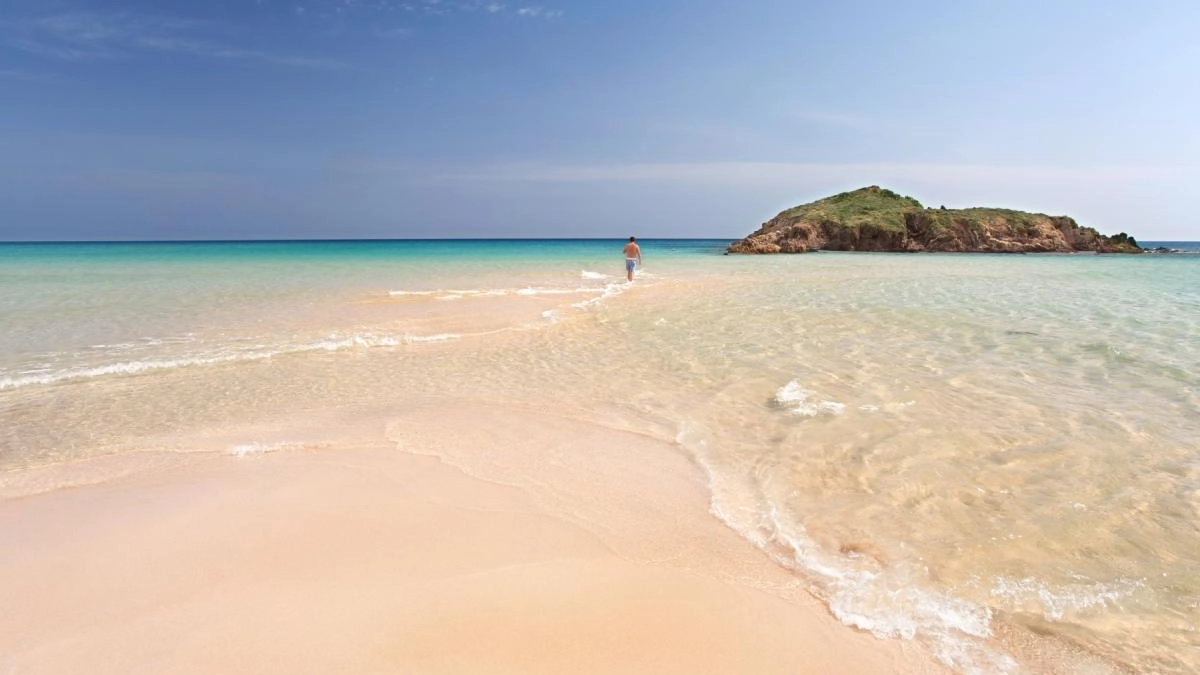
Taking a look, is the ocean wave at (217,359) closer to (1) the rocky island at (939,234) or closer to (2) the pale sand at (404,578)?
(2) the pale sand at (404,578)

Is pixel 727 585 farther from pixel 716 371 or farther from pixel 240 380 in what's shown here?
pixel 240 380

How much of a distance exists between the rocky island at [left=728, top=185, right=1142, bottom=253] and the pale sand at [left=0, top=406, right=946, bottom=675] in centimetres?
5756

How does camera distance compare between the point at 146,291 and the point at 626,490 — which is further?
the point at 146,291

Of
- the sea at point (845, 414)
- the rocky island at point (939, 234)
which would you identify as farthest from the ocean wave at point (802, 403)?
the rocky island at point (939, 234)

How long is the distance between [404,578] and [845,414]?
4787mm

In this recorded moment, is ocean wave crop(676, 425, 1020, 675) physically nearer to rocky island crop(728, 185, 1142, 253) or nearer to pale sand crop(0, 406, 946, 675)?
pale sand crop(0, 406, 946, 675)

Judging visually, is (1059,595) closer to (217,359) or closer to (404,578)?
(404,578)

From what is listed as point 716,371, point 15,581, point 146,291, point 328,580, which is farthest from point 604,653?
point 146,291

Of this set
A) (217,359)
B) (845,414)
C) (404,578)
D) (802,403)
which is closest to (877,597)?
(404,578)

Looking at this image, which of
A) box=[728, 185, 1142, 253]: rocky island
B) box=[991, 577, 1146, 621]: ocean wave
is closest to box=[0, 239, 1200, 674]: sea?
box=[991, 577, 1146, 621]: ocean wave

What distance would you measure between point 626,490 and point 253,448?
3638 mm

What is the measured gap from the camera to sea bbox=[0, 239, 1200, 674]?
335 cm

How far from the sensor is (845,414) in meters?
6.39

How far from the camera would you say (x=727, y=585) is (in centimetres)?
343
